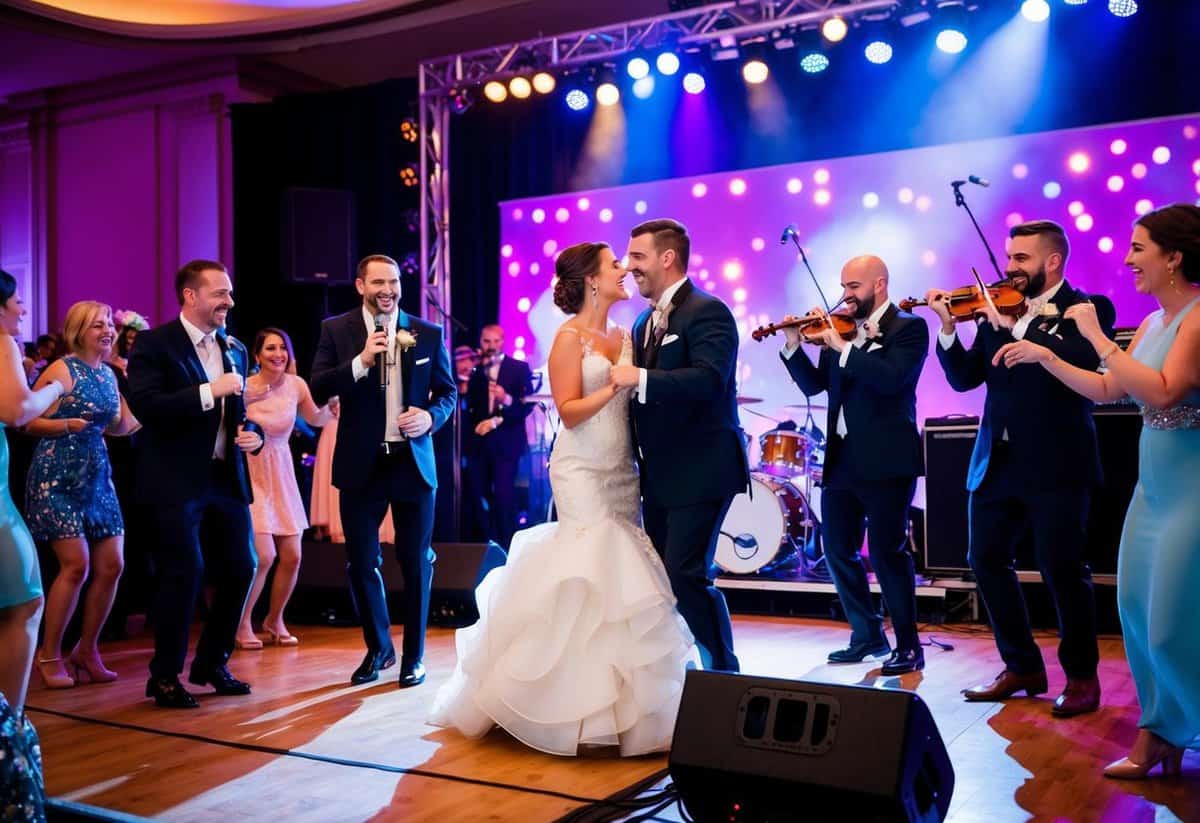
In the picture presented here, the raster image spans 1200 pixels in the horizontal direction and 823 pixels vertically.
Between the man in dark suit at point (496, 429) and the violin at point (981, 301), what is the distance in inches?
195

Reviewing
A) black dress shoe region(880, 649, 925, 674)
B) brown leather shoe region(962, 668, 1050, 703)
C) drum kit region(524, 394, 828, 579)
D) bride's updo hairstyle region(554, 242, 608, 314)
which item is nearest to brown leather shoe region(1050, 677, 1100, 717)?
brown leather shoe region(962, 668, 1050, 703)

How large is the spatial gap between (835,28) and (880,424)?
358 cm

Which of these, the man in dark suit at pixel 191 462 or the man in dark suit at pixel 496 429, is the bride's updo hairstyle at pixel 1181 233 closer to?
the man in dark suit at pixel 191 462

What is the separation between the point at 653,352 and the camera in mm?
4008

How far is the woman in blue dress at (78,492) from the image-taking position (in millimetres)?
5227

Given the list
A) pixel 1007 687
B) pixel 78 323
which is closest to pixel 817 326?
pixel 1007 687

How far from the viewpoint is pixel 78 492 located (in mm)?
5309

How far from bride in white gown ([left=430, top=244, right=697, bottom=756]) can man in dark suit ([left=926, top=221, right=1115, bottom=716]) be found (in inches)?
54.9

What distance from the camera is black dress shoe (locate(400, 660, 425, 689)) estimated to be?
16.4 feet

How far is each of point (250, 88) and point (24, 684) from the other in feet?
28.0

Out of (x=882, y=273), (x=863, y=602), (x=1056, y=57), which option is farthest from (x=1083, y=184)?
(x=863, y=602)

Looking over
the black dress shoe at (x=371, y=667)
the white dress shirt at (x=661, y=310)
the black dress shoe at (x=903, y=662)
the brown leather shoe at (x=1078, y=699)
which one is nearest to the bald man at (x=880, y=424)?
the black dress shoe at (x=903, y=662)

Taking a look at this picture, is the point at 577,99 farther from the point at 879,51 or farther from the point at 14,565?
the point at 14,565

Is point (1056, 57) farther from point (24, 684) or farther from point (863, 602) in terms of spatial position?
point (24, 684)
